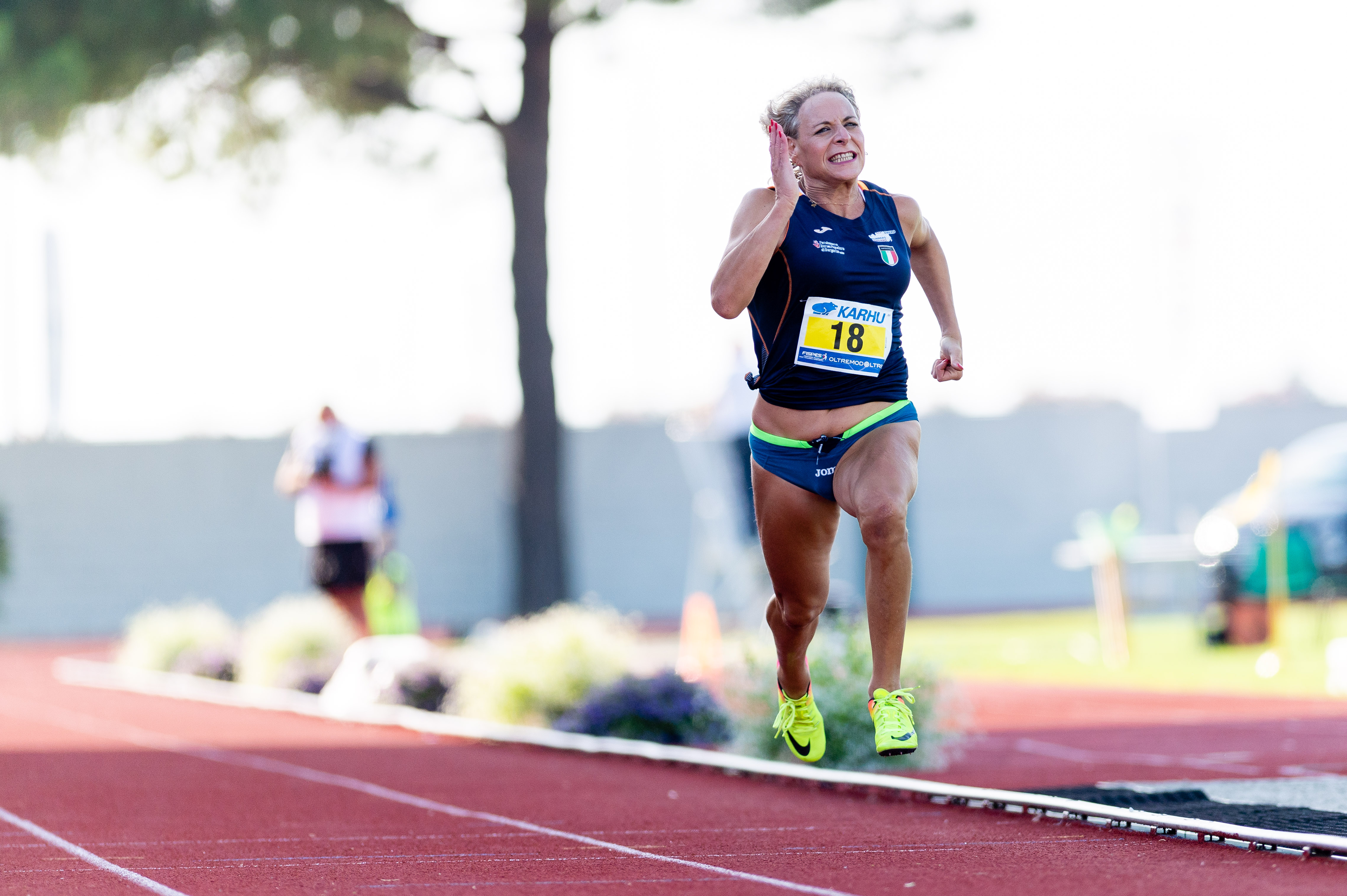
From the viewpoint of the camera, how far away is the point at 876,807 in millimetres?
6961

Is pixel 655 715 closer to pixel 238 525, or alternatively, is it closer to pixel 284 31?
pixel 284 31

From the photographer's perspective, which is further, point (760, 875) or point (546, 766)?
point (546, 766)

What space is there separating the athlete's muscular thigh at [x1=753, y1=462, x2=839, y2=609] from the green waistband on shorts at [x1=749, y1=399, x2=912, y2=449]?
11 centimetres

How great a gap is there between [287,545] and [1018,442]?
1128 cm

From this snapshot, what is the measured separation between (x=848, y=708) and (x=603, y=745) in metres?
1.50

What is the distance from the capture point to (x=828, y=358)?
18.7ft

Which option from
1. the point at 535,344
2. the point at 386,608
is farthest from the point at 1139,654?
the point at 386,608

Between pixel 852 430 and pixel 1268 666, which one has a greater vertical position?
pixel 852 430

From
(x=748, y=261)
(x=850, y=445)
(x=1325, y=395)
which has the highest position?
(x=1325, y=395)

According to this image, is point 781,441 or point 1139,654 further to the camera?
point 1139,654

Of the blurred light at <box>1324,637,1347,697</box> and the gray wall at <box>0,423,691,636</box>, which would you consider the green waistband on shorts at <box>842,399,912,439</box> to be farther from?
the gray wall at <box>0,423,691,636</box>

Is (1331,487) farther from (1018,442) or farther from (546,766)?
(546,766)

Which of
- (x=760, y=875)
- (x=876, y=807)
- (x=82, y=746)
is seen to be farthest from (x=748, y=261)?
(x=82, y=746)

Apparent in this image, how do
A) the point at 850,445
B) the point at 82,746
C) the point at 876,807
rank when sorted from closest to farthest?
1. the point at 850,445
2. the point at 876,807
3. the point at 82,746
